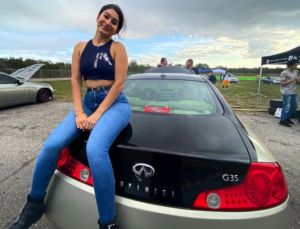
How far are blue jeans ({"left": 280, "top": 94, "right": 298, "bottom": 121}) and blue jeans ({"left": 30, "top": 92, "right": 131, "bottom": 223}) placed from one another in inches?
232

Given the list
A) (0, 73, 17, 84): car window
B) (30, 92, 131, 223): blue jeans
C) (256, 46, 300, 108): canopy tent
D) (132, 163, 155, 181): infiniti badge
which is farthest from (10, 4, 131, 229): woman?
(256, 46, 300, 108): canopy tent

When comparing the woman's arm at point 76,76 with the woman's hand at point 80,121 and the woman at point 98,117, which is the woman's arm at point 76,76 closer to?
the woman at point 98,117

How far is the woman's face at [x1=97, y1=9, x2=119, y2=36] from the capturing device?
5.36 feet

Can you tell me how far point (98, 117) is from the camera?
4.72ft

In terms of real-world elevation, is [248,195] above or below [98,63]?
below

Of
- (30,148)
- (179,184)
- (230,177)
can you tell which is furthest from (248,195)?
(30,148)

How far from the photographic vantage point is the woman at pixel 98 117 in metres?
1.13

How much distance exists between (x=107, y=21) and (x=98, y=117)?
833mm

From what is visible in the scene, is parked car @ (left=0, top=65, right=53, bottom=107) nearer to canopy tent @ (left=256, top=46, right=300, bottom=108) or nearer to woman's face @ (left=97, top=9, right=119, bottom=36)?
woman's face @ (left=97, top=9, right=119, bottom=36)

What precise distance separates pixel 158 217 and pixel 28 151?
3229mm

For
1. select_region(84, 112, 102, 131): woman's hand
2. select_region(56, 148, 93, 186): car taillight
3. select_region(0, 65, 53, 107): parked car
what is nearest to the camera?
select_region(56, 148, 93, 186): car taillight

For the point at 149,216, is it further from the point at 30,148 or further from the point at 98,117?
the point at 30,148

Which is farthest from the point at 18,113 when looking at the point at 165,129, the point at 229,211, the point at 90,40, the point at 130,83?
the point at 229,211

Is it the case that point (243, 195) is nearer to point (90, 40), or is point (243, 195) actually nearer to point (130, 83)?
point (90, 40)
